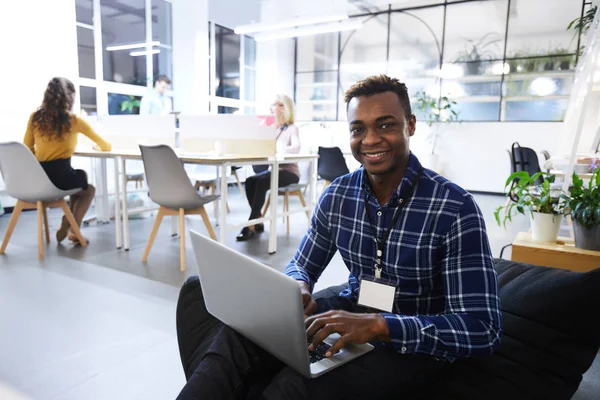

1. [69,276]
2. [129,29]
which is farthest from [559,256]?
[129,29]

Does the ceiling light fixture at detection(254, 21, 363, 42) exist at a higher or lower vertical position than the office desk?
higher

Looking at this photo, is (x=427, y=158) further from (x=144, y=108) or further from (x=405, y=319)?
(x=405, y=319)

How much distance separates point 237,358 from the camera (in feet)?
2.70

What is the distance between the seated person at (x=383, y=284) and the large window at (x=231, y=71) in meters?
6.29

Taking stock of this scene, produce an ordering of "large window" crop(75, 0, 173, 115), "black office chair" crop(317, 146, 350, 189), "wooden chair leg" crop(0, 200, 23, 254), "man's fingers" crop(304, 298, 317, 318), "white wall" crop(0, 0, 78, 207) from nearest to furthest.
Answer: "man's fingers" crop(304, 298, 317, 318), "wooden chair leg" crop(0, 200, 23, 254), "white wall" crop(0, 0, 78, 207), "black office chair" crop(317, 146, 350, 189), "large window" crop(75, 0, 173, 115)

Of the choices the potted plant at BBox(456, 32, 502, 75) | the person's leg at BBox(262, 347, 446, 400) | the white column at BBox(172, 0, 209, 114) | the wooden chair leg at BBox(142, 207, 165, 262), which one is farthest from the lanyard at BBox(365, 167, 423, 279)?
the potted plant at BBox(456, 32, 502, 75)

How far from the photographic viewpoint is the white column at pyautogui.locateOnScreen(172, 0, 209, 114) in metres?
6.20

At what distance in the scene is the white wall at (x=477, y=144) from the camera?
6.50m

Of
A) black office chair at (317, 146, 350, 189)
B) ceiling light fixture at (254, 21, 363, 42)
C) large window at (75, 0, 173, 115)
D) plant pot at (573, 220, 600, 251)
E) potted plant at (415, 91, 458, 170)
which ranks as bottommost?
plant pot at (573, 220, 600, 251)

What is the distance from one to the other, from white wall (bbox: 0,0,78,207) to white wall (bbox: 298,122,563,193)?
348 centimetres

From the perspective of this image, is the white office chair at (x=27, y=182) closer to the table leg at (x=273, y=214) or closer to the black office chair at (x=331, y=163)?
the table leg at (x=273, y=214)

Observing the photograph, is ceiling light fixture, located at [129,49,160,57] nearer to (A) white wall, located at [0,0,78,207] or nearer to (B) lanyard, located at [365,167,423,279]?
(A) white wall, located at [0,0,78,207]

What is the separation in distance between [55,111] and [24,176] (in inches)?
19.9

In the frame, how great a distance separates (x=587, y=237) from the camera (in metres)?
1.78
